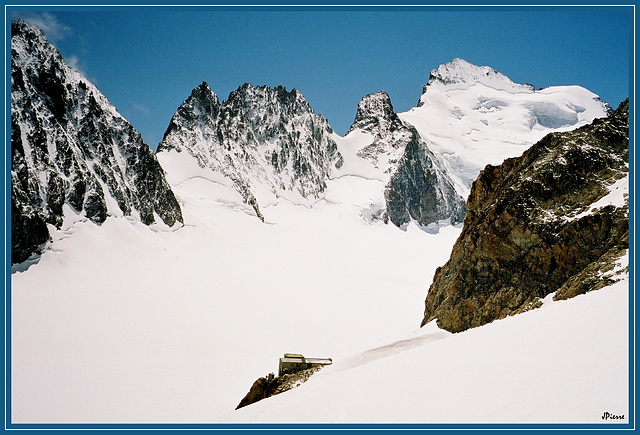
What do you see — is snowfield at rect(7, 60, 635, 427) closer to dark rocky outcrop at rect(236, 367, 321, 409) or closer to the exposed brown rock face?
dark rocky outcrop at rect(236, 367, 321, 409)

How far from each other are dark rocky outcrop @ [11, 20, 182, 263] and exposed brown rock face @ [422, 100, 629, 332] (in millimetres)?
45024

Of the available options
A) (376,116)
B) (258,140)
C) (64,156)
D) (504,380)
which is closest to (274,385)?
(504,380)

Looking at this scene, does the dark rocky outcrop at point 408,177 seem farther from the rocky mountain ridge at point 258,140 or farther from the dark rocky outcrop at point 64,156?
the dark rocky outcrop at point 64,156

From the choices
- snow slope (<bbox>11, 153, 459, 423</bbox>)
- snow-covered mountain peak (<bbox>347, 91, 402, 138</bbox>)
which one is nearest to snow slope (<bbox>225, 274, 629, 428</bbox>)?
snow slope (<bbox>11, 153, 459, 423</bbox>)

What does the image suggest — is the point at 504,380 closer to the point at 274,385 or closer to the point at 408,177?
the point at 274,385

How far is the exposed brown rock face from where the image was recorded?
1675 centimetres

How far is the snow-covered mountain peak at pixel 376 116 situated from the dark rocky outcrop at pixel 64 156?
105619 millimetres

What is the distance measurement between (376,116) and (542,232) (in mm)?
151799

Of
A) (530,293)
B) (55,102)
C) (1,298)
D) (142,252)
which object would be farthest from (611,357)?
(55,102)

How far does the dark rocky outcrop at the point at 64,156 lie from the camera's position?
45406mm

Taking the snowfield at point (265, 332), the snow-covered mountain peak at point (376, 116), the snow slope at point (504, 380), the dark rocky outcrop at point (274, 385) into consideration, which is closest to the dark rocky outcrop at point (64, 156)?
the snowfield at point (265, 332)

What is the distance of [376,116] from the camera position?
16425cm

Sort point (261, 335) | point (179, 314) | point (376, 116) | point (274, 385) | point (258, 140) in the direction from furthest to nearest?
point (376, 116) < point (258, 140) < point (179, 314) < point (261, 335) < point (274, 385)

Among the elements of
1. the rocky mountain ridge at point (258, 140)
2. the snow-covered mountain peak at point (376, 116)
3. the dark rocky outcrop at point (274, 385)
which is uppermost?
the snow-covered mountain peak at point (376, 116)
